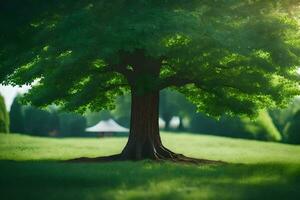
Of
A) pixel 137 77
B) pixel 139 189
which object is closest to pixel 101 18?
pixel 137 77

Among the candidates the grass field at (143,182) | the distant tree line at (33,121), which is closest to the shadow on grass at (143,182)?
the grass field at (143,182)

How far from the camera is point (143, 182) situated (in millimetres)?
14211

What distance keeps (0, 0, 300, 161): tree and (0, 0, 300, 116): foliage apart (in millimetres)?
39

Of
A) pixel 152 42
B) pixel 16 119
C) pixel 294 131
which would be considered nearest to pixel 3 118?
pixel 16 119

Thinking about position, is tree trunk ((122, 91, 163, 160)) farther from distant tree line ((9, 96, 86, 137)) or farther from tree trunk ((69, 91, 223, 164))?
distant tree line ((9, 96, 86, 137))

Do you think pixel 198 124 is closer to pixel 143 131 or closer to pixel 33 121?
pixel 33 121

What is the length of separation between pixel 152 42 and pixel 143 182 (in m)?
5.49

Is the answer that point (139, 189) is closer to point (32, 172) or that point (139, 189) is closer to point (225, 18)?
point (32, 172)

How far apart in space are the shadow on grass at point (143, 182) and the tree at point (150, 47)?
3.84 metres

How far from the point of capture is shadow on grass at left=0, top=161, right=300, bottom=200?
1188 centimetres

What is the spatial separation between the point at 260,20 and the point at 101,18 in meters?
6.29

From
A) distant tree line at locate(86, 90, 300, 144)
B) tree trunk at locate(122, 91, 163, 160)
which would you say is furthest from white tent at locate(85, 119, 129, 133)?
tree trunk at locate(122, 91, 163, 160)

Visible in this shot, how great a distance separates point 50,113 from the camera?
2330 inches

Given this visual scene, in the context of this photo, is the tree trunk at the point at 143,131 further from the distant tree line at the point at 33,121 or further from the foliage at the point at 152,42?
the distant tree line at the point at 33,121
